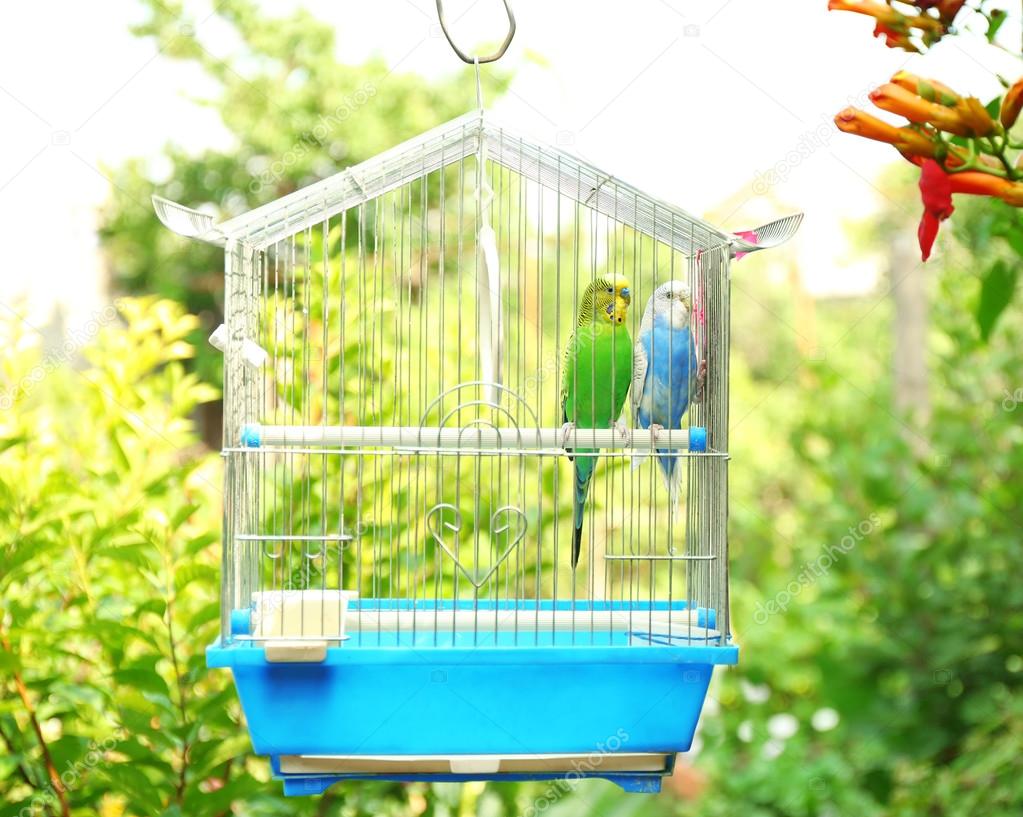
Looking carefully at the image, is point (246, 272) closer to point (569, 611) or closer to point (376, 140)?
point (569, 611)

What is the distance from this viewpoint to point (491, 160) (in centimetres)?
144

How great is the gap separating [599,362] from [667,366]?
0.11 metres

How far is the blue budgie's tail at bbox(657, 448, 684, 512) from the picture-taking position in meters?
1.47

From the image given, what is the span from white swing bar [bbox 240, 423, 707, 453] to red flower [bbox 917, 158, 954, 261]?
0.54 meters

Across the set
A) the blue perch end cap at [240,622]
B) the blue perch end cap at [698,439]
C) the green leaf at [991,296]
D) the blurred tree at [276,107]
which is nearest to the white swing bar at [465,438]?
the blue perch end cap at [698,439]

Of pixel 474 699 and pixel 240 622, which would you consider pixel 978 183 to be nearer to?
pixel 474 699

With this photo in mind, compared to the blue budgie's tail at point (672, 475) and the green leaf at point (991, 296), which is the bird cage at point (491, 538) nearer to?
the blue budgie's tail at point (672, 475)

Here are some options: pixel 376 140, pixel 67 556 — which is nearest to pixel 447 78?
pixel 376 140

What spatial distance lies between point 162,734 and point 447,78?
420cm

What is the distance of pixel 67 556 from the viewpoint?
74.0 inches

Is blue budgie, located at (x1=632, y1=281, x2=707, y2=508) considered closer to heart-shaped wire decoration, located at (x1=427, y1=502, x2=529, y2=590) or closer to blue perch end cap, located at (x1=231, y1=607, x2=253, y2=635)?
heart-shaped wire decoration, located at (x1=427, y1=502, x2=529, y2=590)

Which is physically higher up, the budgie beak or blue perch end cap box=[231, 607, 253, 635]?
the budgie beak

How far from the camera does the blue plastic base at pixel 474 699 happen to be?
46.1 inches

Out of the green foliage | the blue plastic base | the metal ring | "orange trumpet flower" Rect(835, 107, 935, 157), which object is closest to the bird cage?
the blue plastic base
